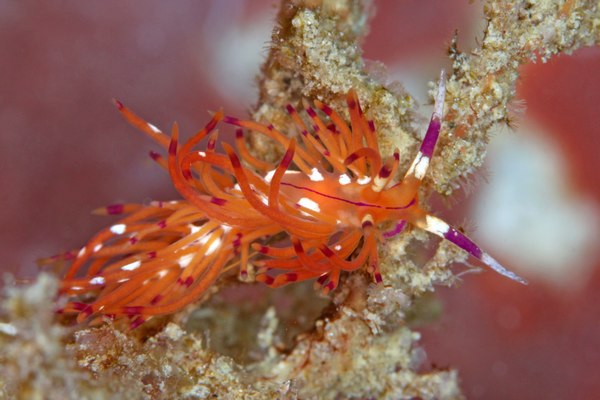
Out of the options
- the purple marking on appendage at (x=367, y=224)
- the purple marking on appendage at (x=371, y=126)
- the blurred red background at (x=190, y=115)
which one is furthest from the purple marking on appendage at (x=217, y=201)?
the blurred red background at (x=190, y=115)

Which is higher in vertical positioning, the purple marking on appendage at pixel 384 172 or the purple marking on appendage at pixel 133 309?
the purple marking on appendage at pixel 384 172

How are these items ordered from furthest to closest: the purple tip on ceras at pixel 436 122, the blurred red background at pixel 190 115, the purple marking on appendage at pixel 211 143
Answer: the blurred red background at pixel 190 115 → the purple marking on appendage at pixel 211 143 → the purple tip on ceras at pixel 436 122

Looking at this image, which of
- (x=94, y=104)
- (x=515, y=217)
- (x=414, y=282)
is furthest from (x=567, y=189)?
(x=94, y=104)

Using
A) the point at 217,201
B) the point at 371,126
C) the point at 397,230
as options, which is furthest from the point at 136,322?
the point at 371,126

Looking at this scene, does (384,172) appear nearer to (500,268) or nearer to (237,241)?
(500,268)

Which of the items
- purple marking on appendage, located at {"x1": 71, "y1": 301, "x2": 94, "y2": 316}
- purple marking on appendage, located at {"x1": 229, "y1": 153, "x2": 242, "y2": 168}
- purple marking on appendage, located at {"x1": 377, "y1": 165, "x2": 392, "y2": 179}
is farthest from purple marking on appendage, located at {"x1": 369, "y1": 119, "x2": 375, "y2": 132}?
purple marking on appendage, located at {"x1": 71, "y1": 301, "x2": 94, "y2": 316}

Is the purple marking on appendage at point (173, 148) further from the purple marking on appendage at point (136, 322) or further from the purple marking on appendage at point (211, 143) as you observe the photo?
the purple marking on appendage at point (136, 322)
